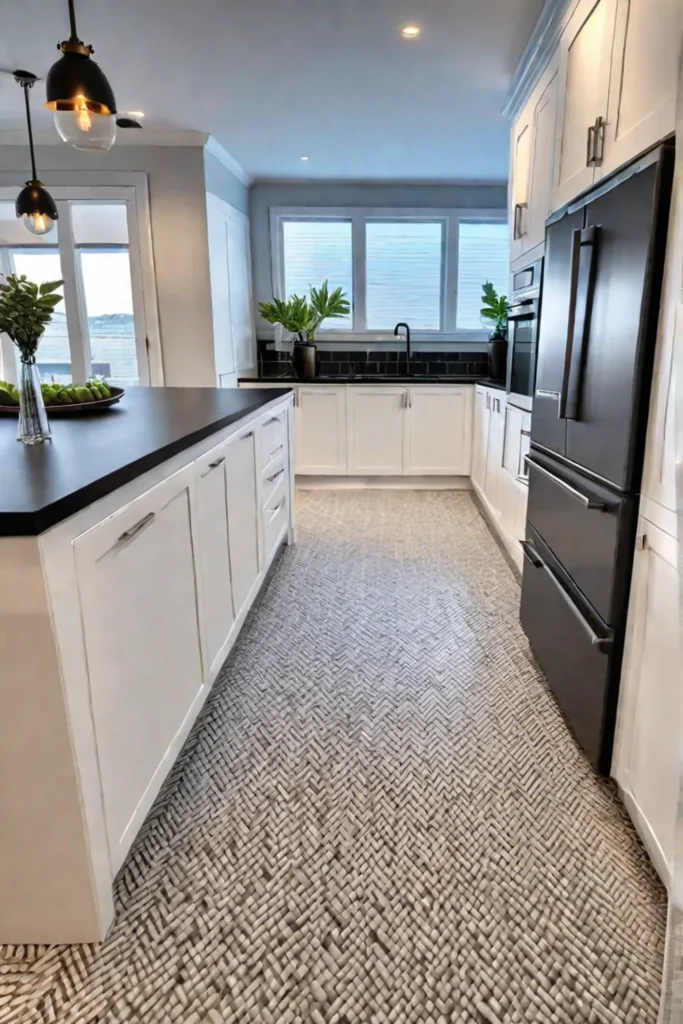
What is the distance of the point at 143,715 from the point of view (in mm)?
1260

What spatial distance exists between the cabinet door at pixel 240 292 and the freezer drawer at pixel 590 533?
338 cm

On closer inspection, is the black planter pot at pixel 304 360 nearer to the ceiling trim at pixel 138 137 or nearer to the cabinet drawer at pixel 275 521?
the ceiling trim at pixel 138 137

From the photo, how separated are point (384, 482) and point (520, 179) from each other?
2396 mm

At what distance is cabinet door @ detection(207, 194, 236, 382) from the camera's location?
4.09 m

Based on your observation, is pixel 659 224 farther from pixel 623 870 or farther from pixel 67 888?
pixel 67 888

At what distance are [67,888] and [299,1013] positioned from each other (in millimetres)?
472

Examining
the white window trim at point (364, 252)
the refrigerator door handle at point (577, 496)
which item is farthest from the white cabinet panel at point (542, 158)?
the white window trim at point (364, 252)

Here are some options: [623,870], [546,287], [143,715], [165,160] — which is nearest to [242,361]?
[165,160]

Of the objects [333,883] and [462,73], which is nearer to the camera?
[333,883]

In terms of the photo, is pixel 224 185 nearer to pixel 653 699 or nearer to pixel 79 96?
pixel 79 96

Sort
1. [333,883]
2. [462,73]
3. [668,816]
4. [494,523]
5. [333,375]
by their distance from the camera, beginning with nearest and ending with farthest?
[668,816] → [333,883] → [462,73] → [494,523] → [333,375]

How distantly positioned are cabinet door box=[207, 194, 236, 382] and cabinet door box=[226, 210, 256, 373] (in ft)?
0.30

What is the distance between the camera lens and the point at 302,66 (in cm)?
285

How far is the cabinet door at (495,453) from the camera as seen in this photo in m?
3.32
